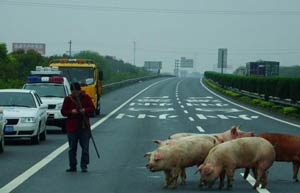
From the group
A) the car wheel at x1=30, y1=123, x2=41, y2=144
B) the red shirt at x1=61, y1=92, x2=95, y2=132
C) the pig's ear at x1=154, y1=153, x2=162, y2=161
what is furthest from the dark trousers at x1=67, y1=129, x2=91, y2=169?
the car wheel at x1=30, y1=123, x2=41, y2=144

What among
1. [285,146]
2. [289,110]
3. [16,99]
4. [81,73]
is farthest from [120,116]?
[285,146]

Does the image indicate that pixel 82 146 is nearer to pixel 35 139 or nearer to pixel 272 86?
pixel 35 139

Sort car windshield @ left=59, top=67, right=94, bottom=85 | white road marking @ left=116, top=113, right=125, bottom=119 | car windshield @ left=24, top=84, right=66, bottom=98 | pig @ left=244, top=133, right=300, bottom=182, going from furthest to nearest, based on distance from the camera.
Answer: car windshield @ left=59, top=67, right=94, bottom=85
white road marking @ left=116, top=113, right=125, bottom=119
car windshield @ left=24, top=84, right=66, bottom=98
pig @ left=244, top=133, right=300, bottom=182

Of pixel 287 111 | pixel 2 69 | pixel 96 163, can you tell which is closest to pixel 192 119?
pixel 287 111

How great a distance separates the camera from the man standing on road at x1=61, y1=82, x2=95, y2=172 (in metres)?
15.5

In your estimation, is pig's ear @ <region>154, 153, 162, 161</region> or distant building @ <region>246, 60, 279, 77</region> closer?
pig's ear @ <region>154, 153, 162, 161</region>

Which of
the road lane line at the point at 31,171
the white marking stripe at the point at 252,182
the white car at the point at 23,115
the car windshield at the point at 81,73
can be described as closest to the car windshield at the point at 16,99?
the white car at the point at 23,115

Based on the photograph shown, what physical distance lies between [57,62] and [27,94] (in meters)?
15.7

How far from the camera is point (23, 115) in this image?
21.8 m

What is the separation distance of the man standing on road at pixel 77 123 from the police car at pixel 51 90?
1144 centimetres

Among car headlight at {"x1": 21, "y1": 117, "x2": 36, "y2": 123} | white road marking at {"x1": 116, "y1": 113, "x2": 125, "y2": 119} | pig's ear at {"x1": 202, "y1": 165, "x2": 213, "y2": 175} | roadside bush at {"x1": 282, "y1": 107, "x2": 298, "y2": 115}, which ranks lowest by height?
white road marking at {"x1": 116, "y1": 113, "x2": 125, "y2": 119}

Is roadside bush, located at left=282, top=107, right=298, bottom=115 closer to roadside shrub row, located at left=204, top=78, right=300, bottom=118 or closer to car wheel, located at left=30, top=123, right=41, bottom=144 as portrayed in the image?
roadside shrub row, located at left=204, top=78, right=300, bottom=118

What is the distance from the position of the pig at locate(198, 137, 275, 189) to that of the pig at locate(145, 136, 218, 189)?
39 cm

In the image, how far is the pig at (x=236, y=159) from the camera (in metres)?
12.3
